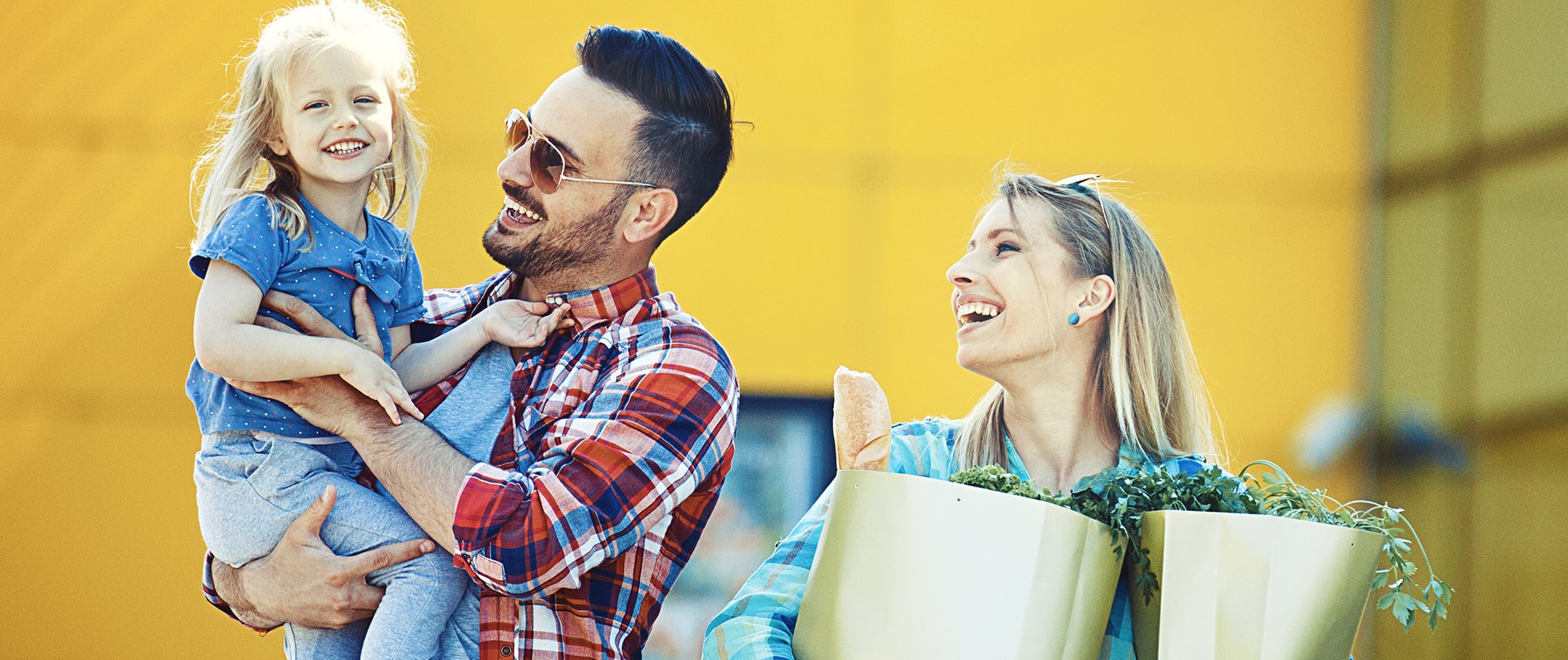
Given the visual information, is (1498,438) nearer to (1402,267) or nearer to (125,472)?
(1402,267)

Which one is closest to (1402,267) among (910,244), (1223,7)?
(1223,7)

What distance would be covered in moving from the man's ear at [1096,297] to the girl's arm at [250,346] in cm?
125

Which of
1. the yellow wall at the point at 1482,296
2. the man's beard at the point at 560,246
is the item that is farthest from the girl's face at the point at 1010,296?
the yellow wall at the point at 1482,296

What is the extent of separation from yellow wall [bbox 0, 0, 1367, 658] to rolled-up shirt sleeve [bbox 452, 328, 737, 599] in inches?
90.5

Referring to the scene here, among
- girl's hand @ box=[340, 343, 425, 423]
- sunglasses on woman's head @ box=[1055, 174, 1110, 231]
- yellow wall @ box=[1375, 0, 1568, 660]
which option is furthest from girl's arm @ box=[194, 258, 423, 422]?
yellow wall @ box=[1375, 0, 1568, 660]

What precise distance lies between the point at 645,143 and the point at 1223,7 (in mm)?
3279

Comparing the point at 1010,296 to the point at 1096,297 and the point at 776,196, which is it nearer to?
the point at 1096,297

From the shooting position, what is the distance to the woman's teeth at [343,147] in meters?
2.23

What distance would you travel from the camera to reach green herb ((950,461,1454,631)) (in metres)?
1.95

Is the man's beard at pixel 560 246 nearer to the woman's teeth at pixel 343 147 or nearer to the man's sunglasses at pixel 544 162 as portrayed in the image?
the man's sunglasses at pixel 544 162

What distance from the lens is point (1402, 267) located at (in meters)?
5.20

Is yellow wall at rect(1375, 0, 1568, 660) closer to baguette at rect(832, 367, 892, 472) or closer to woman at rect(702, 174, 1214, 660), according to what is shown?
woman at rect(702, 174, 1214, 660)

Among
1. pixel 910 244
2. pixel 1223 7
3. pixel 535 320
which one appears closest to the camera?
pixel 535 320

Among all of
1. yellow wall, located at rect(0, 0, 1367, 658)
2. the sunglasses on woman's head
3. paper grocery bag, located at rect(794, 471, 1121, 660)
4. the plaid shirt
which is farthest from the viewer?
yellow wall, located at rect(0, 0, 1367, 658)
